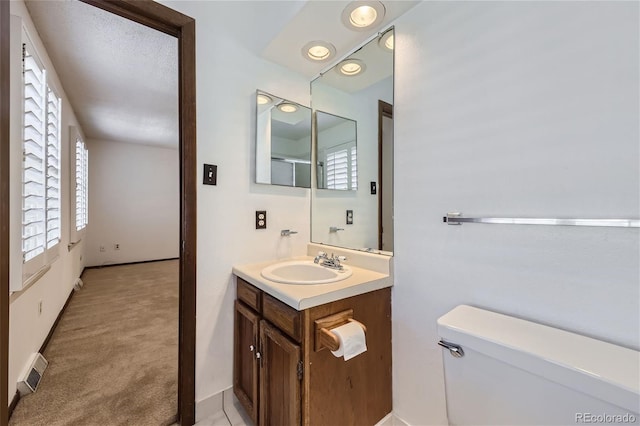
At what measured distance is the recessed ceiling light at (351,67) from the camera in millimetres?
1559

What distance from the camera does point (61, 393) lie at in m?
1.56

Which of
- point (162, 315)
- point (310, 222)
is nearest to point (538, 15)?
point (310, 222)

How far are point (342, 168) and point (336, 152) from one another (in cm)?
13

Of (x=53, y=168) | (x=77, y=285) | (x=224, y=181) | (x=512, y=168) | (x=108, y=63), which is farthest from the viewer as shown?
(x=77, y=285)

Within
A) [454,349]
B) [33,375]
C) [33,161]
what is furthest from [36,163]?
[454,349]

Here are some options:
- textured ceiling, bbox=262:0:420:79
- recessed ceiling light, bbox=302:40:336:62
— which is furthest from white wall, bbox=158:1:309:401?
recessed ceiling light, bbox=302:40:336:62

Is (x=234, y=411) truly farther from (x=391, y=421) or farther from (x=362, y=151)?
(x=362, y=151)

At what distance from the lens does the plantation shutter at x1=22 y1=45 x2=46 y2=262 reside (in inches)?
58.4

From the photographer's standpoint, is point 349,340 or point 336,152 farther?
Answer: point 336,152

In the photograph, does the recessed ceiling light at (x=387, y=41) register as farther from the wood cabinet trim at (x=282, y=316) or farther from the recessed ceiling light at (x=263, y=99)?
the wood cabinet trim at (x=282, y=316)

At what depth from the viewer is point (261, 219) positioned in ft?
5.37

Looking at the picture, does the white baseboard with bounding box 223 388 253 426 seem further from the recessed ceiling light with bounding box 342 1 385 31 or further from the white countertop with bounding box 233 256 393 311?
the recessed ceiling light with bounding box 342 1 385 31

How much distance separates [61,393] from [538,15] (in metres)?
2.98

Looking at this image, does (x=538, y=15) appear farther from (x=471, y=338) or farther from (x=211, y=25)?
(x=211, y=25)
